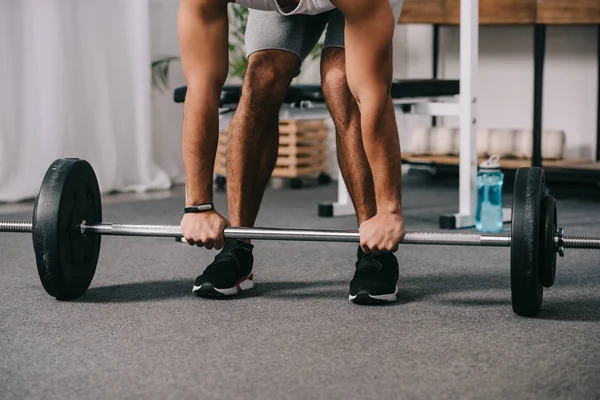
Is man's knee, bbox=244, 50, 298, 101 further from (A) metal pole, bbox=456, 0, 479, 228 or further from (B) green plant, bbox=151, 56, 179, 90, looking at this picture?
(B) green plant, bbox=151, 56, 179, 90

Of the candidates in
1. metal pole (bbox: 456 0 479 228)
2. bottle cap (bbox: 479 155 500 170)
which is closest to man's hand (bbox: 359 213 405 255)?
metal pole (bbox: 456 0 479 228)

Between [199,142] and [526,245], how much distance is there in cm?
57

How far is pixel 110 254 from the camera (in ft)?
7.52

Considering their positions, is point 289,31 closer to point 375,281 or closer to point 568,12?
point 375,281

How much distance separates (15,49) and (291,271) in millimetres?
1830

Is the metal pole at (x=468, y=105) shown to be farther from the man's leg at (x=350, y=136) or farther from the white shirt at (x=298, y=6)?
the white shirt at (x=298, y=6)

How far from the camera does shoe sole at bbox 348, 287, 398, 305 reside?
1.69 m

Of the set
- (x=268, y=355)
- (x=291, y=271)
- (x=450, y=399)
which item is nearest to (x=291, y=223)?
(x=291, y=271)

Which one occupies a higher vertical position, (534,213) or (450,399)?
(534,213)

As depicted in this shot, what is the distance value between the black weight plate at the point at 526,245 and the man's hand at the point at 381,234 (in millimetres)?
195

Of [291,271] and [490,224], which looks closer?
[291,271]

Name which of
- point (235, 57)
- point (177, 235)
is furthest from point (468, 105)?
point (235, 57)

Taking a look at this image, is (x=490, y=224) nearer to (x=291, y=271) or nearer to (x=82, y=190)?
(x=291, y=271)

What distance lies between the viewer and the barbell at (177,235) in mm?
1518
